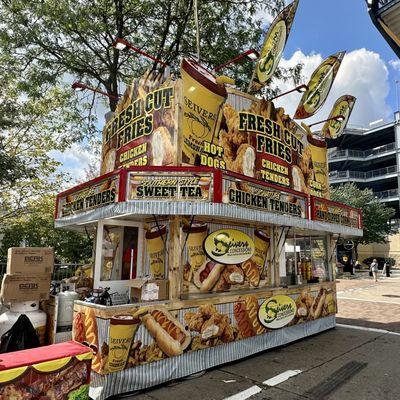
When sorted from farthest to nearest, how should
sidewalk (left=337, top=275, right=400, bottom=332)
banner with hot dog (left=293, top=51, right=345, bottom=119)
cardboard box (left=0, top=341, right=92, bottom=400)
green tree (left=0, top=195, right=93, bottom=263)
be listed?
green tree (left=0, top=195, right=93, bottom=263)
sidewalk (left=337, top=275, right=400, bottom=332)
banner with hot dog (left=293, top=51, right=345, bottom=119)
cardboard box (left=0, top=341, right=92, bottom=400)

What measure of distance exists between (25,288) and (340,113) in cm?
1102

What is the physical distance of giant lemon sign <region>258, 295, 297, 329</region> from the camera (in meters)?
7.08

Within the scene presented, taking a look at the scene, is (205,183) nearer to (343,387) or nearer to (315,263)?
(343,387)

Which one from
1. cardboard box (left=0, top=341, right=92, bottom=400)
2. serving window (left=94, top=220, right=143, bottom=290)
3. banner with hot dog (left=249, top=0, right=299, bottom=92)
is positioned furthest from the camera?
banner with hot dog (left=249, top=0, right=299, bottom=92)

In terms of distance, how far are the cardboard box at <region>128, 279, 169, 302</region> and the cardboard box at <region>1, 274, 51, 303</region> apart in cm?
171

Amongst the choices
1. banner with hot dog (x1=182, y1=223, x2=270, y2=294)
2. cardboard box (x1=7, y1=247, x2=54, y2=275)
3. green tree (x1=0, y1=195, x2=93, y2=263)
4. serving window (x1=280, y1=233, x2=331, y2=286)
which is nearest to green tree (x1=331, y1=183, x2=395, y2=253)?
serving window (x1=280, y1=233, x2=331, y2=286)

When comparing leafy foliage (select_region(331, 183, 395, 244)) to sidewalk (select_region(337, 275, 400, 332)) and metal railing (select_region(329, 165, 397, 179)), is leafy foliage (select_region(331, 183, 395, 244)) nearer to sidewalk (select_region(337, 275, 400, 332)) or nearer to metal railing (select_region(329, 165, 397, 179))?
sidewalk (select_region(337, 275, 400, 332))

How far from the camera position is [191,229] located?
6270 mm

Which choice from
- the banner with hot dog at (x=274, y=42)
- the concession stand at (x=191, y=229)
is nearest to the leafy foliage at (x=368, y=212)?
the concession stand at (x=191, y=229)

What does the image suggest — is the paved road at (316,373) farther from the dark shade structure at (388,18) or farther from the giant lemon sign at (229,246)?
the dark shade structure at (388,18)

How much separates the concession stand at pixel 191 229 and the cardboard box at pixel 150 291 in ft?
0.06

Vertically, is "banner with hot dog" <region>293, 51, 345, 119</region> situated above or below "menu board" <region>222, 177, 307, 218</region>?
above

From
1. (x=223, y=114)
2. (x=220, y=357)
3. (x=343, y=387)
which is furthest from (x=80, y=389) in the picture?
(x=223, y=114)

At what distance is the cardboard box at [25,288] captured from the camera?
18.2 ft
